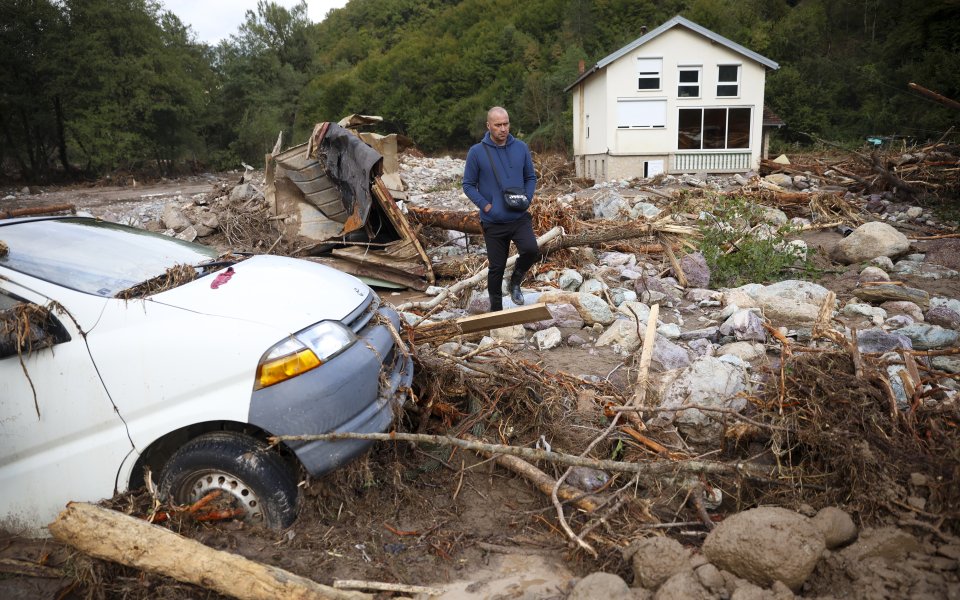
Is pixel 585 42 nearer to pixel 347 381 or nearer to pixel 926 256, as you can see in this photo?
pixel 926 256

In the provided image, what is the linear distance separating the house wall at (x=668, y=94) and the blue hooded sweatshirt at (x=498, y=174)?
2278 centimetres

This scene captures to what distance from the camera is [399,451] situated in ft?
12.4

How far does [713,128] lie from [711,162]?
5.45 feet

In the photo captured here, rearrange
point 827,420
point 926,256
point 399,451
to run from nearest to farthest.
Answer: point 827,420, point 399,451, point 926,256

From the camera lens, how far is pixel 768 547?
2.47 m

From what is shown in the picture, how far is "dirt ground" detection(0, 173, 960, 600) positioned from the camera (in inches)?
113

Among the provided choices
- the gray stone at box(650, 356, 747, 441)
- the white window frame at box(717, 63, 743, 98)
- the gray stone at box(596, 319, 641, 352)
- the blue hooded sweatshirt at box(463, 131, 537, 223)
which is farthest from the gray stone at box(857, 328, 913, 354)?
the white window frame at box(717, 63, 743, 98)

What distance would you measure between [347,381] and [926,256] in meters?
9.77

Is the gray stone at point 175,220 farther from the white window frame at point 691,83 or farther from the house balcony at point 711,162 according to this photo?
the white window frame at point 691,83

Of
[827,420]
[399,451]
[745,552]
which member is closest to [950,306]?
[827,420]

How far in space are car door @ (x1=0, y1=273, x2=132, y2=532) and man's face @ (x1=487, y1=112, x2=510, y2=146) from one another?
144 inches

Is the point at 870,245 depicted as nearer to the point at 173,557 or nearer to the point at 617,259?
the point at 617,259

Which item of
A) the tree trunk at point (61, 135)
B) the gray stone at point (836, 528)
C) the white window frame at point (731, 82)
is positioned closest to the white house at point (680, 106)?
the white window frame at point (731, 82)

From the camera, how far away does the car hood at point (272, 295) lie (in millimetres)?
3100
